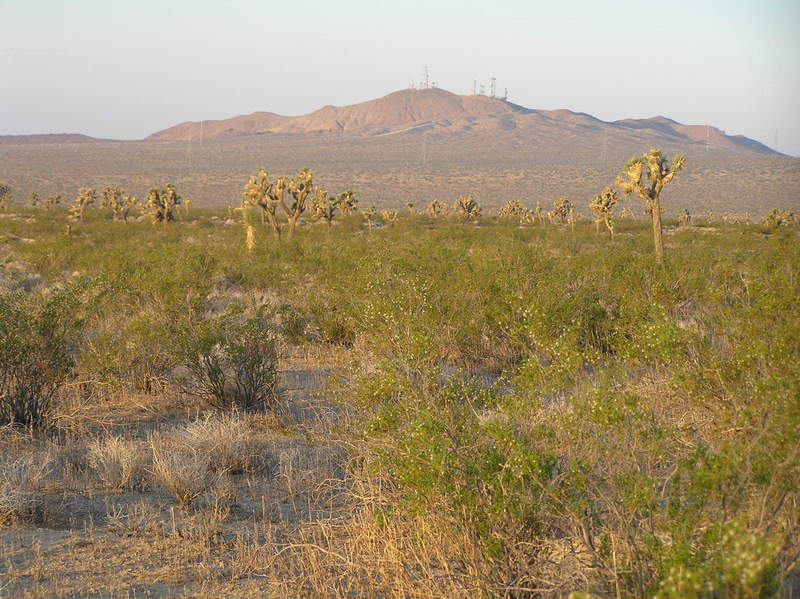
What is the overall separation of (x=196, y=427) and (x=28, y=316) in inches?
90.9

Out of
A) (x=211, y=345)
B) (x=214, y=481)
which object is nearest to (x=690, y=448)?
(x=214, y=481)

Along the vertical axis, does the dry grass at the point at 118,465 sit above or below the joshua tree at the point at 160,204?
below

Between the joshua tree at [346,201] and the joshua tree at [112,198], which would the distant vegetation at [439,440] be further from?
the joshua tree at [112,198]

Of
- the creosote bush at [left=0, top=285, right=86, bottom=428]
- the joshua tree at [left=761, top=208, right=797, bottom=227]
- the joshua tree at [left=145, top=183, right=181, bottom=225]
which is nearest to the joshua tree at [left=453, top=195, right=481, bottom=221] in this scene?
the joshua tree at [left=761, top=208, right=797, bottom=227]

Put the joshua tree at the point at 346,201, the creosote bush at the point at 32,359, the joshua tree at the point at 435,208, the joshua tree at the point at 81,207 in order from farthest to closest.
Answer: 1. the joshua tree at the point at 435,208
2. the joshua tree at the point at 346,201
3. the joshua tree at the point at 81,207
4. the creosote bush at the point at 32,359

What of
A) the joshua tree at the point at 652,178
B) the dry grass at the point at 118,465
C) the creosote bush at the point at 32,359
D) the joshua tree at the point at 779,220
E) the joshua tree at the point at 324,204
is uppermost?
the joshua tree at the point at 652,178

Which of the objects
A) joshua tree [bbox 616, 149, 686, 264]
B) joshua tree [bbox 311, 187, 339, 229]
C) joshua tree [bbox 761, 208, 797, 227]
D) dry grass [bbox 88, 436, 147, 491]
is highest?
joshua tree [bbox 616, 149, 686, 264]

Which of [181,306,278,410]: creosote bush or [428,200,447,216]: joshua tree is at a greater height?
[428,200,447,216]: joshua tree

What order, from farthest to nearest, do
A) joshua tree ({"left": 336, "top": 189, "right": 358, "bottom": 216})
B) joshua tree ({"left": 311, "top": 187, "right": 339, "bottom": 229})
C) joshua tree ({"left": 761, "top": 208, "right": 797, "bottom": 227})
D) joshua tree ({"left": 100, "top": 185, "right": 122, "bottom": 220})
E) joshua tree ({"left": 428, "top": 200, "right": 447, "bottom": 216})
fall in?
1. joshua tree ({"left": 428, "top": 200, "right": 447, "bottom": 216})
2. joshua tree ({"left": 100, "top": 185, "right": 122, "bottom": 220})
3. joshua tree ({"left": 336, "top": 189, "right": 358, "bottom": 216})
4. joshua tree ({"left": 761, "top": 208, "right": 797, "bottom": 227})
5. joshua tree ({"left": 311, "top": 187, "right": 339, "bottom": 229})

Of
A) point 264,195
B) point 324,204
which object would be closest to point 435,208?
point 324,204

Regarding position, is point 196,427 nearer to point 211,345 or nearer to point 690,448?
point 211,345

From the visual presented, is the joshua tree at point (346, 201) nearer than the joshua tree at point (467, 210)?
Yes

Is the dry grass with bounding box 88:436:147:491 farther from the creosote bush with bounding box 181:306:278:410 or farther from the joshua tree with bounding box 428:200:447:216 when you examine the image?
the joshua tree with bounding box 428:200:447:216

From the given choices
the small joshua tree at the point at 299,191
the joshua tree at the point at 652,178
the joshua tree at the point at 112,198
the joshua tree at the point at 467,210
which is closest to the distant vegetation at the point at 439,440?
the joshua tree at the point at 652,178
